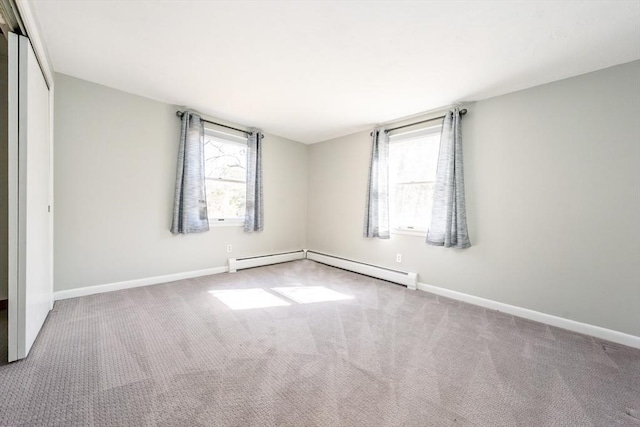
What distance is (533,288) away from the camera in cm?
252

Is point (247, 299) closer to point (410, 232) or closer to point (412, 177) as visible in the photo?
point (410, 232)

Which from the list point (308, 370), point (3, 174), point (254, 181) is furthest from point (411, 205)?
point (3, 174)

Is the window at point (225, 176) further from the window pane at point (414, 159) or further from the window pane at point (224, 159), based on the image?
the window pane at point (414, 159)

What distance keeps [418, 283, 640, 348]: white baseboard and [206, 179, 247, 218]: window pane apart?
3130mm

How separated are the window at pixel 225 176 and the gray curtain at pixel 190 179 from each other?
0.24 metres

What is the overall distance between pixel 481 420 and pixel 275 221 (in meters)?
3.83

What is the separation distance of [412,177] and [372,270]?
1.52 m

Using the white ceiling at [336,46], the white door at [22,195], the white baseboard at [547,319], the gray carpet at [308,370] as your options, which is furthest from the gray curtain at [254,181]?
the white baseboard at [547,319]

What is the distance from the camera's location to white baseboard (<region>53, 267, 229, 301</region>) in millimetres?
2643

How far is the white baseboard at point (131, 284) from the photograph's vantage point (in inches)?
104

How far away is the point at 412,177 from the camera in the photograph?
3523 millimetres

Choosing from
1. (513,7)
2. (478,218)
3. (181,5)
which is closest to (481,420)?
(478,218)

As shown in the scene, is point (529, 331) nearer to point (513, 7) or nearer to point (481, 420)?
point (481, 420)

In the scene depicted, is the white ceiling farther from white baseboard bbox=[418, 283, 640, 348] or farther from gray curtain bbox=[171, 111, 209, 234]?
white baseboard bbox=[418, 283, 640, 348]
